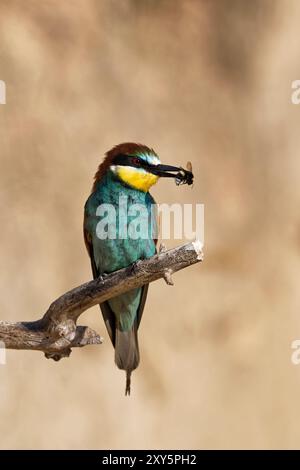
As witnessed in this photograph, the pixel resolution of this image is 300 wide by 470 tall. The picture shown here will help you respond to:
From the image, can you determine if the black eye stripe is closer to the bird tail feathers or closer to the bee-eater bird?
the bee-eater bird

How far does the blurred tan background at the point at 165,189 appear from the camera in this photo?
3.03 metres

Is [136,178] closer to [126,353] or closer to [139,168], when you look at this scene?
[139,168]

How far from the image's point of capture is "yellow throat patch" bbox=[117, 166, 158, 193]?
7.42 feet

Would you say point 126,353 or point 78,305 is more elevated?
point 78,305

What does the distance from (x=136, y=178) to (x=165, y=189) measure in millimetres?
917

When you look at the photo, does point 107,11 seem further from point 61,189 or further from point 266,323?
point 266,323

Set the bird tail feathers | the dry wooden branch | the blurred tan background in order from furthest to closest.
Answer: the blurred tan background
the bird tail feathers
the dry wooden branch

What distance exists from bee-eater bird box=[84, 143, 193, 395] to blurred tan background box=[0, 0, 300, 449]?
0.73 m

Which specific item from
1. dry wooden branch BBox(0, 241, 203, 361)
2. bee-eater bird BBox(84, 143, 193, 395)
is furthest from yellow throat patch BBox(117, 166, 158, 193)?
dry wooden branch BBox(0, 241, 203, 361)

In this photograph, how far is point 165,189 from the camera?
3178mm

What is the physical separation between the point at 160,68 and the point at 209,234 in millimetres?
653

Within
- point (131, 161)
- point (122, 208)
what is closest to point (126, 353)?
point (122, 208)

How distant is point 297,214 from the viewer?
10.8 ft

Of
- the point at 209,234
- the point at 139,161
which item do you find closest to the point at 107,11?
the point at 209,234
